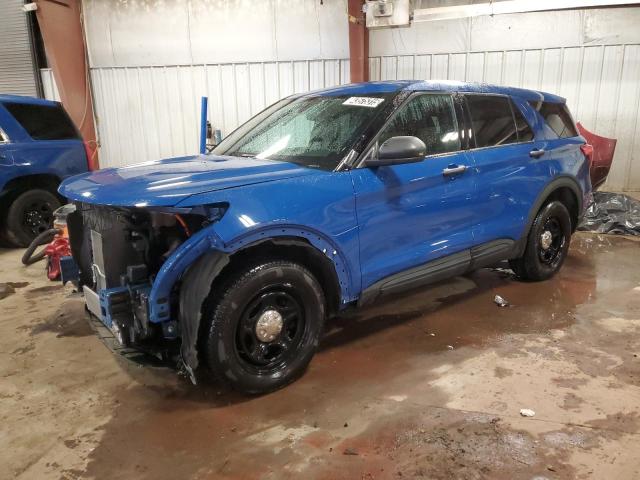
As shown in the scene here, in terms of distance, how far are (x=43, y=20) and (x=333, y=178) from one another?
27.4 ft

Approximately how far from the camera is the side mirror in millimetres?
2846

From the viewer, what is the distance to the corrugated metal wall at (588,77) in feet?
24.8

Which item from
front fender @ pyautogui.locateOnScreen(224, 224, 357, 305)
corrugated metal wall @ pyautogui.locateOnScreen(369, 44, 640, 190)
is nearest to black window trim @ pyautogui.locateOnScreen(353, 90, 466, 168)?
front fender @ pyautogui.locateOnScreen(224, 224, 357, 305)

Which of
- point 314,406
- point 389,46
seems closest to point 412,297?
point 314,406

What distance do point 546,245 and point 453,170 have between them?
1735 millimetres

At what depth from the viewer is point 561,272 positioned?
4.96m

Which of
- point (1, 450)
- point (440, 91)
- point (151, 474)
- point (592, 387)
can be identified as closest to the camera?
point (151, 474)

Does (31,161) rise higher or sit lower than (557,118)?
lower

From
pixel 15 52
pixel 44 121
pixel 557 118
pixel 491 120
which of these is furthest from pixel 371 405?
pixel 15 52

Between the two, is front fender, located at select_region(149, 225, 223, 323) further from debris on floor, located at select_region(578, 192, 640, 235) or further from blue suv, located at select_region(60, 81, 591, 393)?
debris on floor, located at select_region(578, 192, 640, 235)

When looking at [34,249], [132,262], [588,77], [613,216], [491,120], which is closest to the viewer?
[132,262]

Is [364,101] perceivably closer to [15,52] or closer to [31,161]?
[31,161]

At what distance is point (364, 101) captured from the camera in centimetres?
330

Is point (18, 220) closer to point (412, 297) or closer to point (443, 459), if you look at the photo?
point (412, 297)
